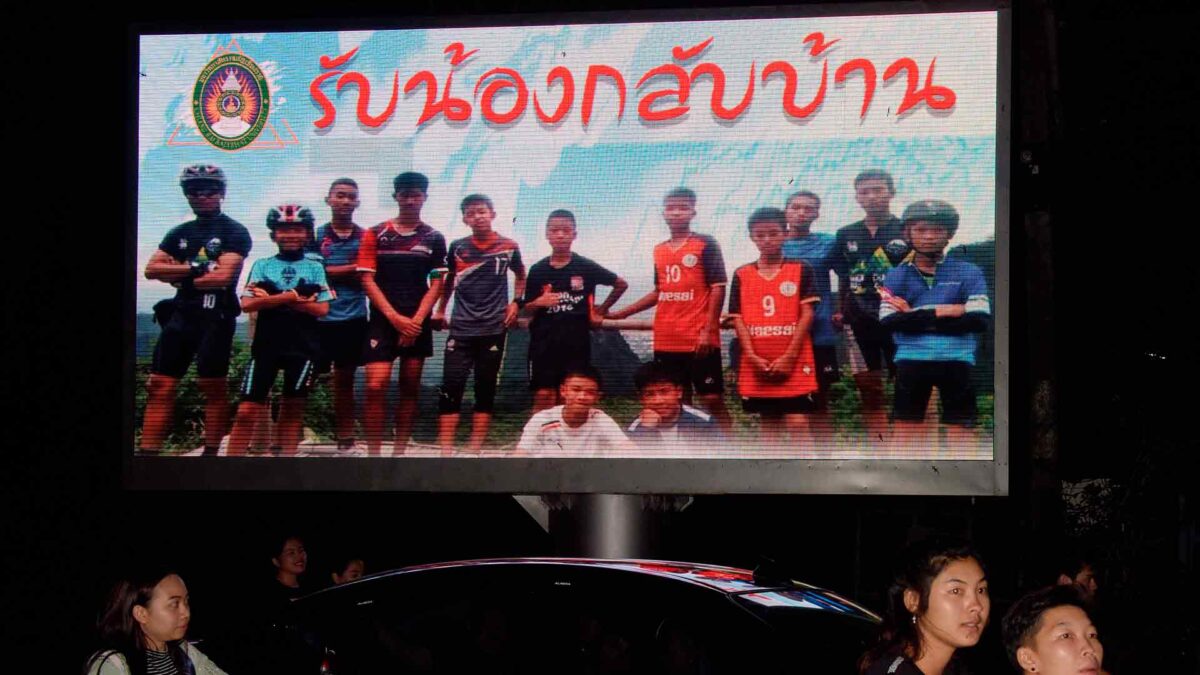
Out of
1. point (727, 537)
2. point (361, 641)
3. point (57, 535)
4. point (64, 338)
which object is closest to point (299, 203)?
point (64, 338)

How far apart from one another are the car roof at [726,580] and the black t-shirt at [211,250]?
316 centimetres

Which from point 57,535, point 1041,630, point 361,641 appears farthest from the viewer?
point 57,535

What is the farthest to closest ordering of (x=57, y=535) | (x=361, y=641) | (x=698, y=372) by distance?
(x=57, y=535), (x=698, y=372), (x=361, y=641)

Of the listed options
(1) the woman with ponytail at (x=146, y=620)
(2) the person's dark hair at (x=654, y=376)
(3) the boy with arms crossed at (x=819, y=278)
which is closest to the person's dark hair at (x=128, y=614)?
(1) the woman with ponytail at (x=146, y=620)

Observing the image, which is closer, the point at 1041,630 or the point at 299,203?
the point at 1041,630

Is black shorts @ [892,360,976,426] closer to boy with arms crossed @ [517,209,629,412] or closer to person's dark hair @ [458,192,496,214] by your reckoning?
boy with arms crossed @ [517,209,629,412]

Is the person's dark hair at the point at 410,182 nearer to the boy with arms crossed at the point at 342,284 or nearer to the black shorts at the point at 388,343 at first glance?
the boy with arms crossed at the point at 342,284

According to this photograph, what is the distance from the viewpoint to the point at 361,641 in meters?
5.38

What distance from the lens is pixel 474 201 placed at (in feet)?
26.9

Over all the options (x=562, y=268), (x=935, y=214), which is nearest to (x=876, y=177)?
(x=935, y=214)

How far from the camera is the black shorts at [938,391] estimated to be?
791 cm

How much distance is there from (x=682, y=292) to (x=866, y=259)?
3.13ft

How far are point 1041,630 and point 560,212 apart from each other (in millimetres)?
4883

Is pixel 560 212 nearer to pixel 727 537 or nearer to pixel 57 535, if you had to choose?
pixel 57 535
